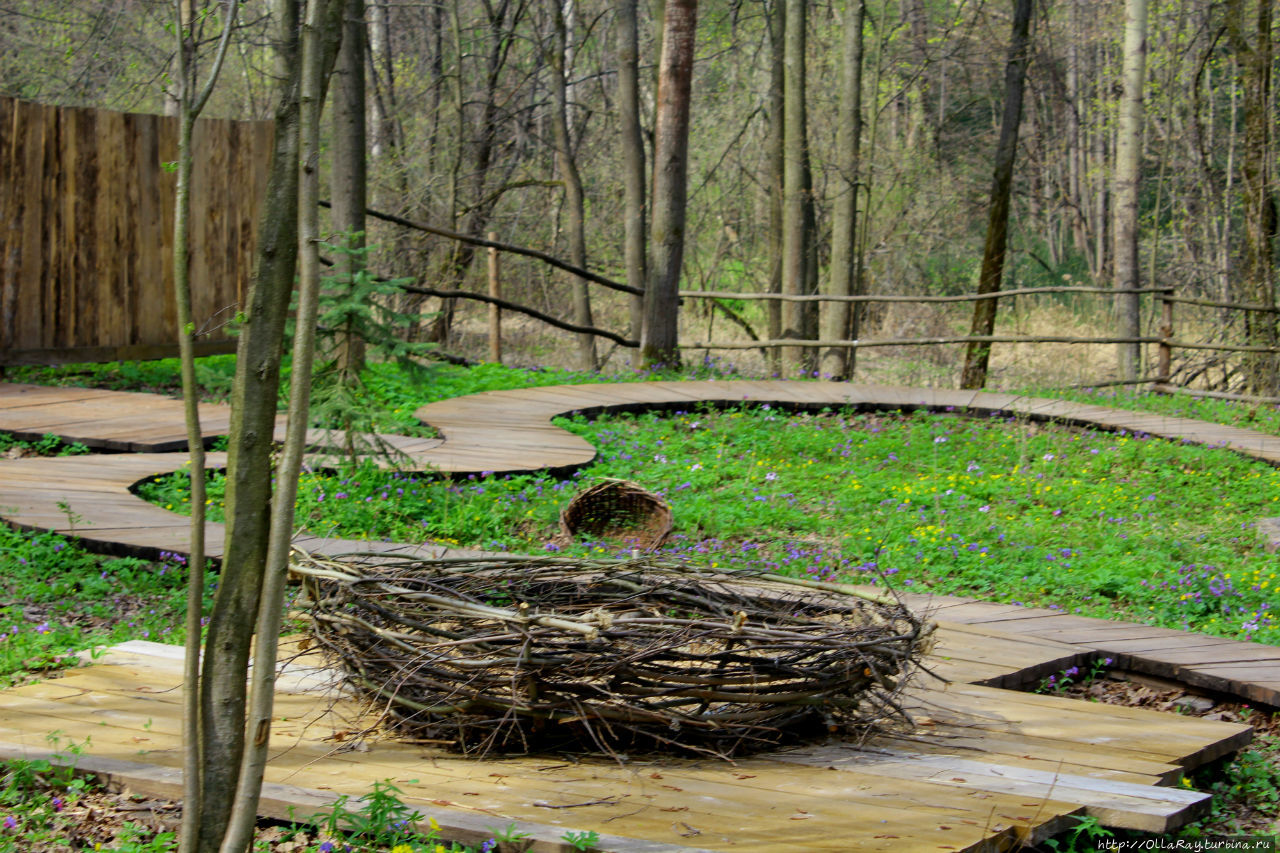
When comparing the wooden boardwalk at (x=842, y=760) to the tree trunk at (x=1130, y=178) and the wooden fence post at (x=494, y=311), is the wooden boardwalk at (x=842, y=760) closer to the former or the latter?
the wooden fence post at (x=494, y=311)

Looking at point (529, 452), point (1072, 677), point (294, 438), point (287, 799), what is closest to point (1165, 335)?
point (529, 452)

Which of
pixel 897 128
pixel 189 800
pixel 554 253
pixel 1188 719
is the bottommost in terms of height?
pixel 1188 719

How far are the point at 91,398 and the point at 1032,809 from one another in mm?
7099

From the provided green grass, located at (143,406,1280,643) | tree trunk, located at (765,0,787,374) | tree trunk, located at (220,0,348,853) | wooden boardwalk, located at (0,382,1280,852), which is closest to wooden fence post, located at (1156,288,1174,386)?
green grass, located at (143,406,1280,643)

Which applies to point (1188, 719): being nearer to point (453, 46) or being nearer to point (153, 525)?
point (153, 525)

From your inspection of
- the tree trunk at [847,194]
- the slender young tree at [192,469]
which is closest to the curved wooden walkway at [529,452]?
the slender young tree at [192,469]

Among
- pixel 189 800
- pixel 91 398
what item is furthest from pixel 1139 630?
pixel 91 398

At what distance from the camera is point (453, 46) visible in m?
16.1

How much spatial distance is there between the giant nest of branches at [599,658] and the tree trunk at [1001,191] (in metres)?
10.4

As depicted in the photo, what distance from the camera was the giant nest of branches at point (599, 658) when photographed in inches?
101

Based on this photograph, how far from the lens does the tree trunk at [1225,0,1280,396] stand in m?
11.0

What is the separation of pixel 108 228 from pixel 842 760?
7.56 metres

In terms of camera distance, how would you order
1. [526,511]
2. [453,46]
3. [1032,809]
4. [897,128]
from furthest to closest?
[897,128] < [453,46] < [526,511] < [1032,809]

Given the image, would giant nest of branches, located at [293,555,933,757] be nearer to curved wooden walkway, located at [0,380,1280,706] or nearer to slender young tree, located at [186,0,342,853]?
slender young tree, located at [186,0,342,853]
